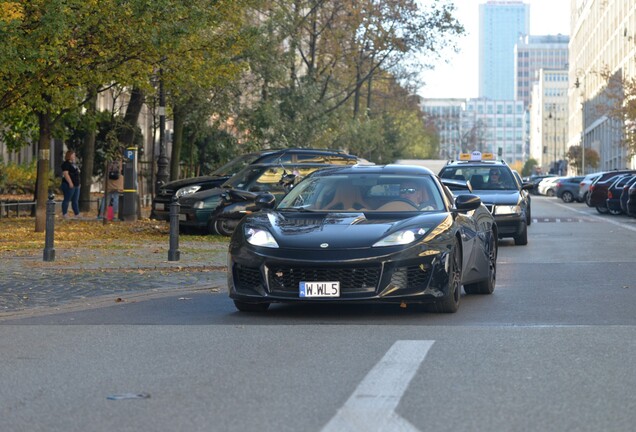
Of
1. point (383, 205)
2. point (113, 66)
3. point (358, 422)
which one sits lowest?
point (358, 422)

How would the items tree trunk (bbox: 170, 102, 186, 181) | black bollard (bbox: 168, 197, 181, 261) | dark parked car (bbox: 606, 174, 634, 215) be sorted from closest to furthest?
black bollard (bbox: 168, 197, 181, 261)
tree trunk (bbox: 170, 102, 186, 181)
dark parked car (bbox: 606, 174, 634, 215)

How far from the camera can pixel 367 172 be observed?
1259cm

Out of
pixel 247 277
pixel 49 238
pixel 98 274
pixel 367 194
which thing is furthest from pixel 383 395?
pixel 49 238

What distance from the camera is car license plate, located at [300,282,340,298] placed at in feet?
34.8

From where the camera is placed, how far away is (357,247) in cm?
1066

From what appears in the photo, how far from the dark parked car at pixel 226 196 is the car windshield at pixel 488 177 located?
305 cm

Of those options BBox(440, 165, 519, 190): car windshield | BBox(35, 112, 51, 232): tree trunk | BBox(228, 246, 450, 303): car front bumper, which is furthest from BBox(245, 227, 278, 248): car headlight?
BBox(35, 112, 51, 232): tree trunk

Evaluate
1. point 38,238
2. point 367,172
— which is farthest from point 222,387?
point 38,238

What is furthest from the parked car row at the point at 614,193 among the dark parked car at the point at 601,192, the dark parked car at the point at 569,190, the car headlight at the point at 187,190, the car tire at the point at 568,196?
the car headlight at the point at 187,190

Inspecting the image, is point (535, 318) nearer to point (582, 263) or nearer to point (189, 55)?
point (582, 263)

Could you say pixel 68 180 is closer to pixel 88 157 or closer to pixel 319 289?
pixel 88 157

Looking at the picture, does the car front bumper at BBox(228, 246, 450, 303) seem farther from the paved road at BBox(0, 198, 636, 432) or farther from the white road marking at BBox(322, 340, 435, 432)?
the white road marking at BBox(322, 340, 435, 432)

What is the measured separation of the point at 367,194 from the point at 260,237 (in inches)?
60.0

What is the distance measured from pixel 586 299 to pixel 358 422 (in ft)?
22.7
